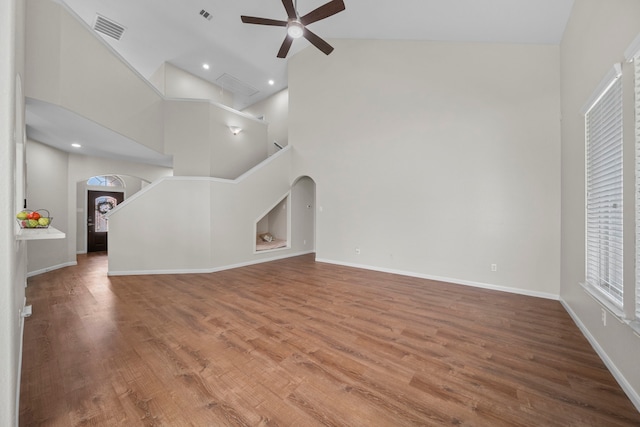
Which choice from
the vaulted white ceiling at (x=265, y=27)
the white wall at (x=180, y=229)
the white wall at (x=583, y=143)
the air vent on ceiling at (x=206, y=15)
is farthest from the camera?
the air vent on ceiling at (x=206, y=15)

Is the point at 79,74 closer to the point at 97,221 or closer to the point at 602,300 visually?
the point at 97,221

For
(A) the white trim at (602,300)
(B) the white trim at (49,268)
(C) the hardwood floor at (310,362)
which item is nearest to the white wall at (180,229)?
(C) the hardwood floor at (310,362)

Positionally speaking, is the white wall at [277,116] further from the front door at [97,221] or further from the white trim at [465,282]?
the front door at [97,221]

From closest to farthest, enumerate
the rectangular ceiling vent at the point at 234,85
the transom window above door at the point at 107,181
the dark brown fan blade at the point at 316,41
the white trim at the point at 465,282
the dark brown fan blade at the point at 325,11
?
the dark brown fan blade at the point at 325,11 < the white trim at the point at 465,282 < the dark brown fan blade at the point at 316,41 < the rectangular ceiling vent at the point at 234,85 < the transom window above door at the point at 107,181

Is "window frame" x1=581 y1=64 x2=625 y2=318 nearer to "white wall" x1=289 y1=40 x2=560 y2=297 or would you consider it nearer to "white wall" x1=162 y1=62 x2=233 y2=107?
"white wall" x1=289 y1=40 x2=560 y2=297

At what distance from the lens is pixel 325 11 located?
3436mm

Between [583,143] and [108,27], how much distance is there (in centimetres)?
926

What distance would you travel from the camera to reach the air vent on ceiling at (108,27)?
18.4 ft

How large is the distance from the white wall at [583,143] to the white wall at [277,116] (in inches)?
278

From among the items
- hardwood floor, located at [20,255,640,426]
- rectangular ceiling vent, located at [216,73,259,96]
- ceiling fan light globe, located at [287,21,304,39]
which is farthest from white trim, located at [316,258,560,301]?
rectangular ceiling vent, located at [216,73,259,96]

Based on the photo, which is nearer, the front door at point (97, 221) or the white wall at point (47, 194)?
the white wall at point (47, 194)

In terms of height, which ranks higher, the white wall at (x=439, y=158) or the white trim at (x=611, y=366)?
the white wall at (x=439, y=158)

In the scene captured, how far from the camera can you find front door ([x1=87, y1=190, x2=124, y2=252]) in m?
8.05

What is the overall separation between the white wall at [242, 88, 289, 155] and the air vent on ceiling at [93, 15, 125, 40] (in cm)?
424
